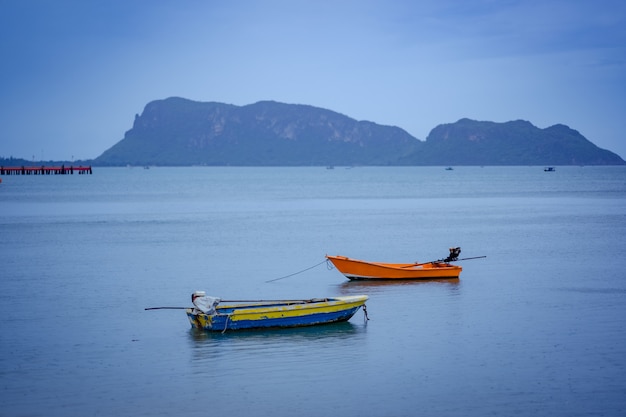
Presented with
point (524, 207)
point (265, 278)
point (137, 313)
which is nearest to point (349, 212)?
point (524, 207)

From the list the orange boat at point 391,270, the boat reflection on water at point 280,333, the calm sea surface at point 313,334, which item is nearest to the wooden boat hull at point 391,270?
the orange boat at point 391,270

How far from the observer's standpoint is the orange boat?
3294 centimetres

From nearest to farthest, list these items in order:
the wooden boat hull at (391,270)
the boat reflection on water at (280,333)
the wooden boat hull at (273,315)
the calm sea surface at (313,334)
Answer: the calm sea surface at (313,334) < the boat reflection on water at (280,333) < the wooden boat hull at (273,315) < the wooden boat hull at (391,270)

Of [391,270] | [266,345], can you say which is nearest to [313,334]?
[266,345]

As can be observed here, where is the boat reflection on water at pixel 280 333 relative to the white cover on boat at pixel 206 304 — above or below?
below

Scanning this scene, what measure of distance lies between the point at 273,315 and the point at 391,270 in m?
10.3

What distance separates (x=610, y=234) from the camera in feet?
170

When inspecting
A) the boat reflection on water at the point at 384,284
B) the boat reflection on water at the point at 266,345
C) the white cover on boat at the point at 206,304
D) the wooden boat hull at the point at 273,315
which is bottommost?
the boat reflection on water at the point at 266,345

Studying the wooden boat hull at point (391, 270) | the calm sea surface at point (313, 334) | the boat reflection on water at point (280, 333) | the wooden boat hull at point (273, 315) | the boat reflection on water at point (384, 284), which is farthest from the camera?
the wooden boat hull at point (391, 270)

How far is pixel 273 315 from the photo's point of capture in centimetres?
2364

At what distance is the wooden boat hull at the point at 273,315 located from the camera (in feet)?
77.3

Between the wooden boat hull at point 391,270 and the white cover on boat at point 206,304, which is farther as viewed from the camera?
the wooden boat hull at point 391,270

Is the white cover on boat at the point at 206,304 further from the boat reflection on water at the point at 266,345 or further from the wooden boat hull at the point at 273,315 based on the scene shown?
the boat reflection on water at the point at 266,345

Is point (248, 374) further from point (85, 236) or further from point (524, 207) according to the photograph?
point (524, 207)
